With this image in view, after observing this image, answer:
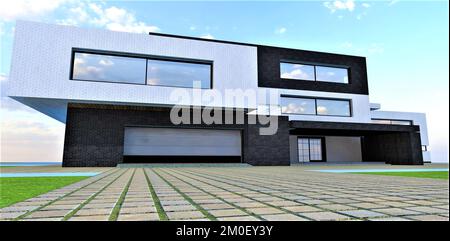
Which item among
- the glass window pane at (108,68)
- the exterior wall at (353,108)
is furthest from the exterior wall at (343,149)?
the glass window pane at (108,68)

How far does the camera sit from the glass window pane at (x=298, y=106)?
17250 millimetres

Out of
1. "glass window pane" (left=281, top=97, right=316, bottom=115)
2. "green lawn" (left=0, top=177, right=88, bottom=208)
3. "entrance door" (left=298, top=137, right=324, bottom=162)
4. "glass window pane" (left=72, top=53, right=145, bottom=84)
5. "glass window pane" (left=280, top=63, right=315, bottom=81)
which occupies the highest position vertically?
"glass window pane" (left=280, top=63, right=315, bottom=81)

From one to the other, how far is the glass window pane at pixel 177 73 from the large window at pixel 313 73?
5527 mm

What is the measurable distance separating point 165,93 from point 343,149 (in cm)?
1468

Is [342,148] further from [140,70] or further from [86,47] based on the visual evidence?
[86,47]

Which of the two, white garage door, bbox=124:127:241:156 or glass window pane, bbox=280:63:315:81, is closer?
white garage door, bbox=124:127:241:156

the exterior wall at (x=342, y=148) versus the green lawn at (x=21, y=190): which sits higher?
the exterior wall at (x=342, y=148)

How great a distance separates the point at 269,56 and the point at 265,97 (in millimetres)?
2886

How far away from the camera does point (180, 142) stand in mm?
14602

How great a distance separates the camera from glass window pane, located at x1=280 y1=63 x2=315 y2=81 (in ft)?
57.7

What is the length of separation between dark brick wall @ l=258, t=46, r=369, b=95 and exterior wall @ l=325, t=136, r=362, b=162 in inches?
164

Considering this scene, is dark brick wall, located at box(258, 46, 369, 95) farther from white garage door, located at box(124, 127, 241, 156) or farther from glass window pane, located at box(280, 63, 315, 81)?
white garage door, located at box(124, 127, 241, 156)

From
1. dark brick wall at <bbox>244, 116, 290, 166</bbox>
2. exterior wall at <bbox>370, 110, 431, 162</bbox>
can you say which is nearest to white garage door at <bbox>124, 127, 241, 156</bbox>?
dark brick wall at <bbox>244, 116, 290, 166</bbox>

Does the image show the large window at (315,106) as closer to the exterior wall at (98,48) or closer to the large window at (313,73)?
the large window at (313,73)
